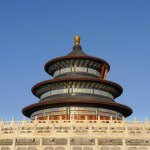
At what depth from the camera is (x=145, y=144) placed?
90.9 feet

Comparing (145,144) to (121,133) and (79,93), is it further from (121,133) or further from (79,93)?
(79,93)

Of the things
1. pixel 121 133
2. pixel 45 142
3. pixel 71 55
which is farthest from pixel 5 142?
pixel 71 55

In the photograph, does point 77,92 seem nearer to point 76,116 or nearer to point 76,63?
point 76,116

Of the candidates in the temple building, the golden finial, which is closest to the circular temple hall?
the temple building

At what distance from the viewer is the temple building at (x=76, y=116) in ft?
91.2

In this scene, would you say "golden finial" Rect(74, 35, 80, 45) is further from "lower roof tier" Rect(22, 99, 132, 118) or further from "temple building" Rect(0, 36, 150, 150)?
"lower roof tier" Rect(22, 99, 132, 118)

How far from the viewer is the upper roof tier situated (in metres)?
45.3

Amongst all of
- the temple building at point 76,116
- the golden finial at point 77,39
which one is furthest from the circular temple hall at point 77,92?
the golden finial at point 77,39

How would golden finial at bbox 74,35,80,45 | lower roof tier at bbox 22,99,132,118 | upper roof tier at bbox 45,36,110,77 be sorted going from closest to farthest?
1. lower roof tier at bbox 22,99,132,118
2. upper roof tier at bbox 45,36,110,77
3. golden finial at bbox 74,35,80,45

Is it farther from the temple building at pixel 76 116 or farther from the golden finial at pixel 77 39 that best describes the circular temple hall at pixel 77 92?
the golden finial at pixel 77 39

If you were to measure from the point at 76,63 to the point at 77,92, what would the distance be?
582cm

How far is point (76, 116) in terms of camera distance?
38938 millimetres

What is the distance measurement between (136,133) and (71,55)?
21063 millimetres

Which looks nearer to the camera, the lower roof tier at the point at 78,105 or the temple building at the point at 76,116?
the temple building at the point at 76,116
